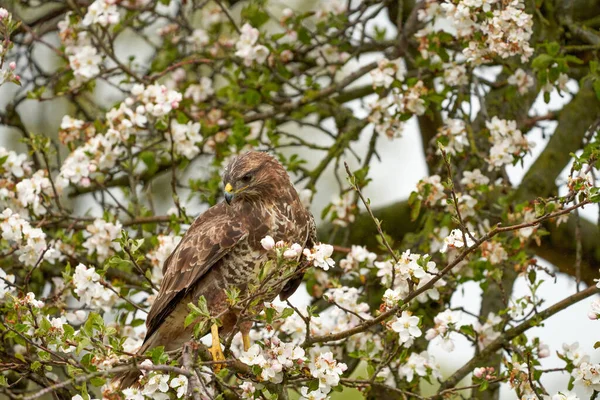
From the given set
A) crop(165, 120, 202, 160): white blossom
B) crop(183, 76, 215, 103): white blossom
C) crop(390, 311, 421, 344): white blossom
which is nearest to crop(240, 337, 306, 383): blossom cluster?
crop(390, 311, 421, 344): white blossom

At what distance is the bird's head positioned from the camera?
4863mm

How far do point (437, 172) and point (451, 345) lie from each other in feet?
5.04

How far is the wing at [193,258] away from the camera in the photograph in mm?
4863

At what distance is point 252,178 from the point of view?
4.94 m

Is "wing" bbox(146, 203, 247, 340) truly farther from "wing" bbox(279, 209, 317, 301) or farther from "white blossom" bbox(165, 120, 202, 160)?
"white blossom" bbox(165, 120, 202, 160)

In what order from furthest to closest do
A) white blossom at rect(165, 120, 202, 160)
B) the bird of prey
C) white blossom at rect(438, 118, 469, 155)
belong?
white blossom at rect(165, 120, 202, 160)
white blossom at rect(438, 118, 469, 155)
the bird of prey

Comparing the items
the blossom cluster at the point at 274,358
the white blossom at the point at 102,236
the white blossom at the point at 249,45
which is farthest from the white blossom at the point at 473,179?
the white blossom at the point at 102,236

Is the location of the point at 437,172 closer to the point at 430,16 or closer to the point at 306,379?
the point at 430,16

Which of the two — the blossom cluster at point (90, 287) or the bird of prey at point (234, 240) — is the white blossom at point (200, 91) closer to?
the bird of prey at point (234, 240)

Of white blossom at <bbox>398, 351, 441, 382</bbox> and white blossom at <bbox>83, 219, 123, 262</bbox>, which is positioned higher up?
white blossom at <bbox>83, 219, 123, 262</bbox>

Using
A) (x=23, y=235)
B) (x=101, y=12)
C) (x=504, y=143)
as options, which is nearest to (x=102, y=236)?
(x=23, y=235)

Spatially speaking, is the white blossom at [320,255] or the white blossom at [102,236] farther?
the white blossom at [102,236]

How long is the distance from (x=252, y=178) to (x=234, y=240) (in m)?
0.36

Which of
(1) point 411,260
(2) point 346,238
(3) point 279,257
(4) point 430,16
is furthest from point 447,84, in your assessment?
(3) point 279,257
